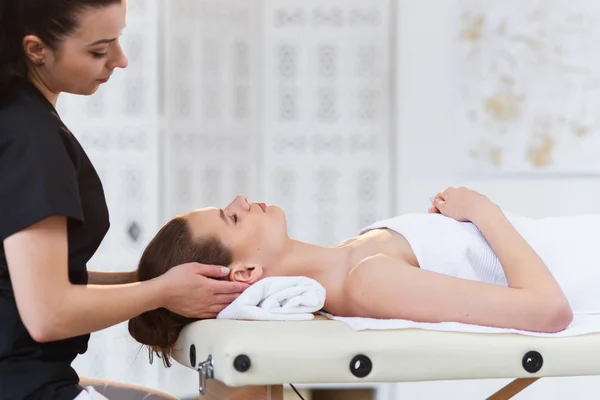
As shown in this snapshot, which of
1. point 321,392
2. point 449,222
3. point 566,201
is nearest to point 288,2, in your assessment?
point 566,201

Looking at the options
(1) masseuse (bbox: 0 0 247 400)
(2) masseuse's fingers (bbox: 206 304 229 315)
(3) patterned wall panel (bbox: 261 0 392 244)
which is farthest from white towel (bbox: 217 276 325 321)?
(3) patterned wall panel (bbox: 261 0 392 244)

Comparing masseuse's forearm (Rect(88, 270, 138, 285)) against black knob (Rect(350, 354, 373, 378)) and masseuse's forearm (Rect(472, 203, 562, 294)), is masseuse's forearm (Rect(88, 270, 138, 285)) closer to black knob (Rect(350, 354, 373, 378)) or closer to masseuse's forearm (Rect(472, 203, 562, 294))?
black knob (Rect(350, 354, 373, 378))

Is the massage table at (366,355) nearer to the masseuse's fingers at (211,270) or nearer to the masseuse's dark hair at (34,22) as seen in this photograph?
the masseuse's fingers at (211,270)

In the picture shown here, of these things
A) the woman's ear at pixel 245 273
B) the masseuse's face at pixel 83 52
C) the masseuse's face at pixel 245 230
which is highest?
the masseuse's face at pixel 83 52

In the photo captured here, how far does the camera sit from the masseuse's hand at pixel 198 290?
1497 mm

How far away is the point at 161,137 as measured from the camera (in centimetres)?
336

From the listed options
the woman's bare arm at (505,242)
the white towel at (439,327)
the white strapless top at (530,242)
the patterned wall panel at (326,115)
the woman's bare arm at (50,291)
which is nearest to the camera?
the woman's bare arm at (50,291)

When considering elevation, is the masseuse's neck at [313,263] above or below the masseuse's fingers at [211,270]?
below

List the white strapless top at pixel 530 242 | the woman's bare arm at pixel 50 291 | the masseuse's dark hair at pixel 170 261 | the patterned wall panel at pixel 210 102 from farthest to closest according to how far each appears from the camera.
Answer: the patterned wall panel at pixel 210 102
the white strapless top at pixel 530 242
the masseuse's dark hair at pixel 170 261
the woman's bare arm at pixel 50 291

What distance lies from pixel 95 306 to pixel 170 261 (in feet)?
1.27

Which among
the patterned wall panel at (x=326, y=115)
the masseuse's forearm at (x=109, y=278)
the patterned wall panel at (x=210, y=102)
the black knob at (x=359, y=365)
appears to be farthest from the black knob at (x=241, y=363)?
the patterned wall panel at (x=326, y=115)

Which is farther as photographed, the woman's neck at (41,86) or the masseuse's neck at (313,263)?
the masseuse's neck at (313,263)

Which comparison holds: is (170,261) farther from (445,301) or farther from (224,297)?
(445,301)

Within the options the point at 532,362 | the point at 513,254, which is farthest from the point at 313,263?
the point at 532,362
